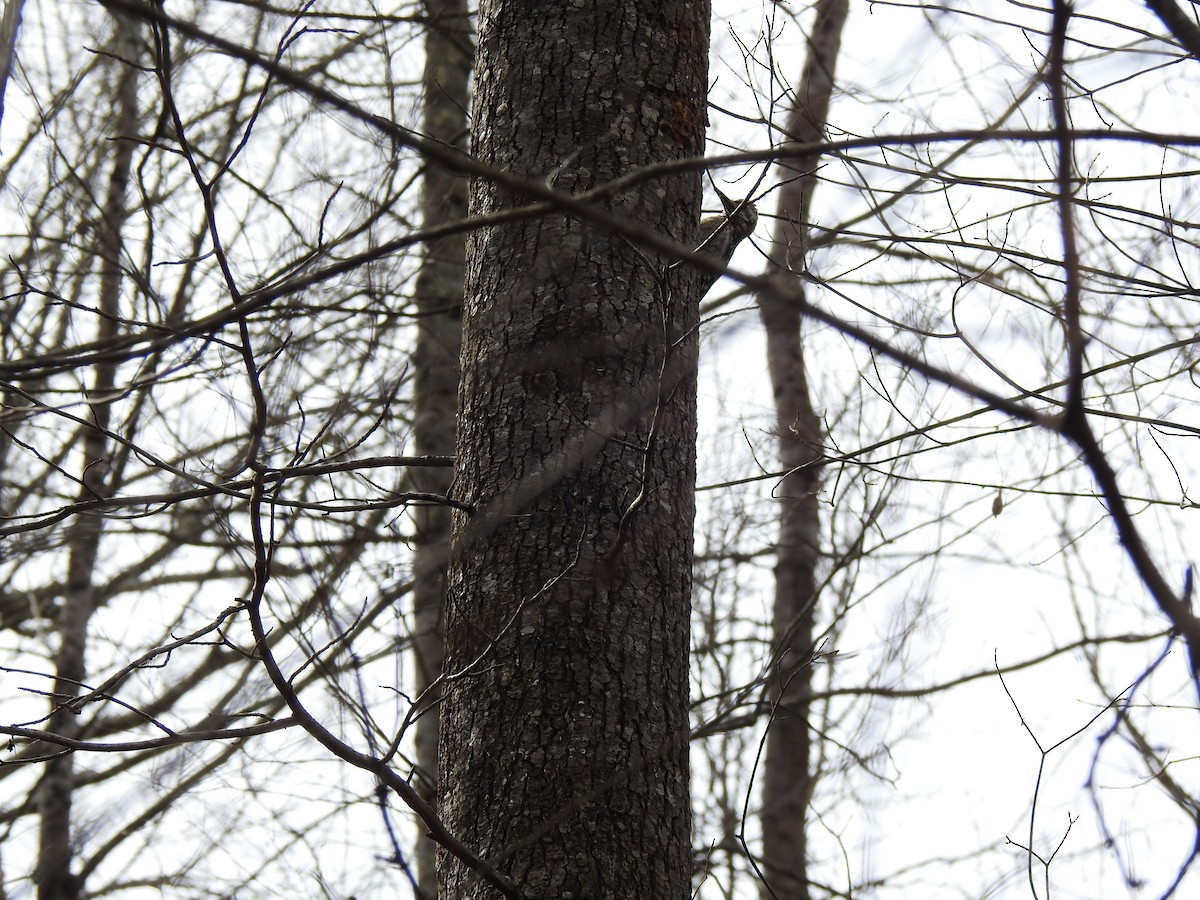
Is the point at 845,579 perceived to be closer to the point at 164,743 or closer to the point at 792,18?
the point at 792,18

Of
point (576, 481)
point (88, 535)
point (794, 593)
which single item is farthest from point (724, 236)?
point (794, 593)

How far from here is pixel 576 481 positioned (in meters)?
1.89

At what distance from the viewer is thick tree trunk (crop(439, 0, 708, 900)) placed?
5.61 ft

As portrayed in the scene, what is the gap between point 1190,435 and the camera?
2.82 meters

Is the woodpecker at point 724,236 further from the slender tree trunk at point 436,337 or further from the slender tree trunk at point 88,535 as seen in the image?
the slender tree trunk at point 88,535

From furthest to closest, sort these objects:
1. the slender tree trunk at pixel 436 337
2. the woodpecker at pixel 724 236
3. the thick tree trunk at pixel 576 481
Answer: the slender tree trunk at pixel 436 337 < the woodpecker at pixel 724 236 < the thick tree trunk at pixel 576 481

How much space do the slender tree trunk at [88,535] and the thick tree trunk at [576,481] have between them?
2.37 metres

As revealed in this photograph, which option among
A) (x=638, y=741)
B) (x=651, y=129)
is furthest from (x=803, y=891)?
(x=651, y=129)

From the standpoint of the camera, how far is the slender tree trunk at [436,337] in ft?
15.8

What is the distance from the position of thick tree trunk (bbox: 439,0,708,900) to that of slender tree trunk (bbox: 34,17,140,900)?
2.37 m

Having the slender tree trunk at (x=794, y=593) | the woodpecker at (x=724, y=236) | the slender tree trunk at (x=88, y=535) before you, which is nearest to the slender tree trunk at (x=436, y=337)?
the slender tree trunk at (x=88, y=535)

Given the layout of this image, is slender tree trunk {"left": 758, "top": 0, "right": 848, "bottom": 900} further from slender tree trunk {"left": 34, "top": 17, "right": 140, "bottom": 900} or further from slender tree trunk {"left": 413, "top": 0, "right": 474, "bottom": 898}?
slender tree trunk {"left": 34, "top": 17, "right": 140, "bottom": 900}

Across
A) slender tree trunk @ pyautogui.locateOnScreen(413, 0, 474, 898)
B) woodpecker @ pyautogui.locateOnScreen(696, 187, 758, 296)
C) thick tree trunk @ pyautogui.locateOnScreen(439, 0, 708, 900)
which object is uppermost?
slender tree trunk @ pyautogui.locateOnScreen(413, 0, 474, 898)

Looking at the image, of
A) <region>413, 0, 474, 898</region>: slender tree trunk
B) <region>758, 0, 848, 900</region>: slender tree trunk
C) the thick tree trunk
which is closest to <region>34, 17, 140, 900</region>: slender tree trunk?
<region>413, 0, 474, 898</region>: slender tree trunk
